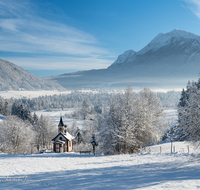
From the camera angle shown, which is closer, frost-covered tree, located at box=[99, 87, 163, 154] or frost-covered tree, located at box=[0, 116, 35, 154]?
frost-covered tree, located at box=[99, 87, 163, 154]

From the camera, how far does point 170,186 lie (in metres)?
10.6

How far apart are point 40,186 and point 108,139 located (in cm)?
1827

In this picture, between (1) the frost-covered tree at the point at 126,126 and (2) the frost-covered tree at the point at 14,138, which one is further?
Answer: (2) the frost-covered tree at the point at 14,138

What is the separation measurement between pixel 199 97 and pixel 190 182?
872 cm

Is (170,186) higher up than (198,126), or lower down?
lower down

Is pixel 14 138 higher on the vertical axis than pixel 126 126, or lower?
lower

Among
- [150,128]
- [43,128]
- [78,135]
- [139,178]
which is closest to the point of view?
[139,178]

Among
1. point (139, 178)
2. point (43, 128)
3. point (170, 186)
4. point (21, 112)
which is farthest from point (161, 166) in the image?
point (21, 112)

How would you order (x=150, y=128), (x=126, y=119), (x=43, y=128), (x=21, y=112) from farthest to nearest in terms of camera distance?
(x=21, y=112) < (x=43, y=128) < (x=150, y=128) < (x=126, y=119)

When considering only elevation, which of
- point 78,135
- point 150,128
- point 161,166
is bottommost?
point 78,135

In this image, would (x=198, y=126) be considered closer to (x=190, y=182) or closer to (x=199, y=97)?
(x=199, y=97)

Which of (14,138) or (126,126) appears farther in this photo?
(14,138)

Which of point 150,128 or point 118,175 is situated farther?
point 150,128

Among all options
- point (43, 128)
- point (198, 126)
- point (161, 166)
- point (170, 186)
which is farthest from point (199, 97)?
point (43, 128)
